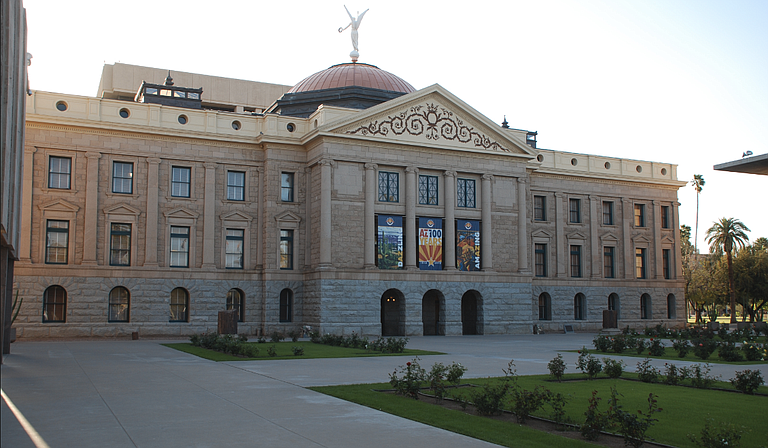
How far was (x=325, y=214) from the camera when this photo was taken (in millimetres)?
42594

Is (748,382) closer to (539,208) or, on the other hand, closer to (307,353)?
(307,353)

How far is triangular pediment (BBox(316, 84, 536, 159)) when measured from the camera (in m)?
44.0

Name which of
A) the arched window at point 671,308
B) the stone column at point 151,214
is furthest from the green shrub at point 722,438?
the arched window at point 671,308

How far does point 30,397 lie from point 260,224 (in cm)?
3025

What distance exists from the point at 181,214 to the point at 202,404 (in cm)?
3060

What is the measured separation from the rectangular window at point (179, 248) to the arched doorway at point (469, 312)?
63.9 ft

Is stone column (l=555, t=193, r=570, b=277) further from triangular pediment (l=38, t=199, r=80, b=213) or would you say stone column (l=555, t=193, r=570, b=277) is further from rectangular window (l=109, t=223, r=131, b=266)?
triangular pediment (l=38, t=199, r=80, b=213)

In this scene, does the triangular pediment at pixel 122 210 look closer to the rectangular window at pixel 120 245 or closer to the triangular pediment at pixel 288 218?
the rectangular window at pixel 120 245

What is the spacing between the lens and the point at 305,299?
44.1 meters

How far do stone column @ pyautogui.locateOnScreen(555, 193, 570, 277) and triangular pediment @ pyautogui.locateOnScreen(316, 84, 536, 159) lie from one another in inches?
280

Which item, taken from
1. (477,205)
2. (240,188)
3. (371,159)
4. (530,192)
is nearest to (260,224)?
(240,188)

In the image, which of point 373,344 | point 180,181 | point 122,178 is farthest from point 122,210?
point 373,344

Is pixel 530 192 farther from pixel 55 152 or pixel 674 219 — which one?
pixel 55 152

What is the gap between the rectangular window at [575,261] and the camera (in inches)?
2156
